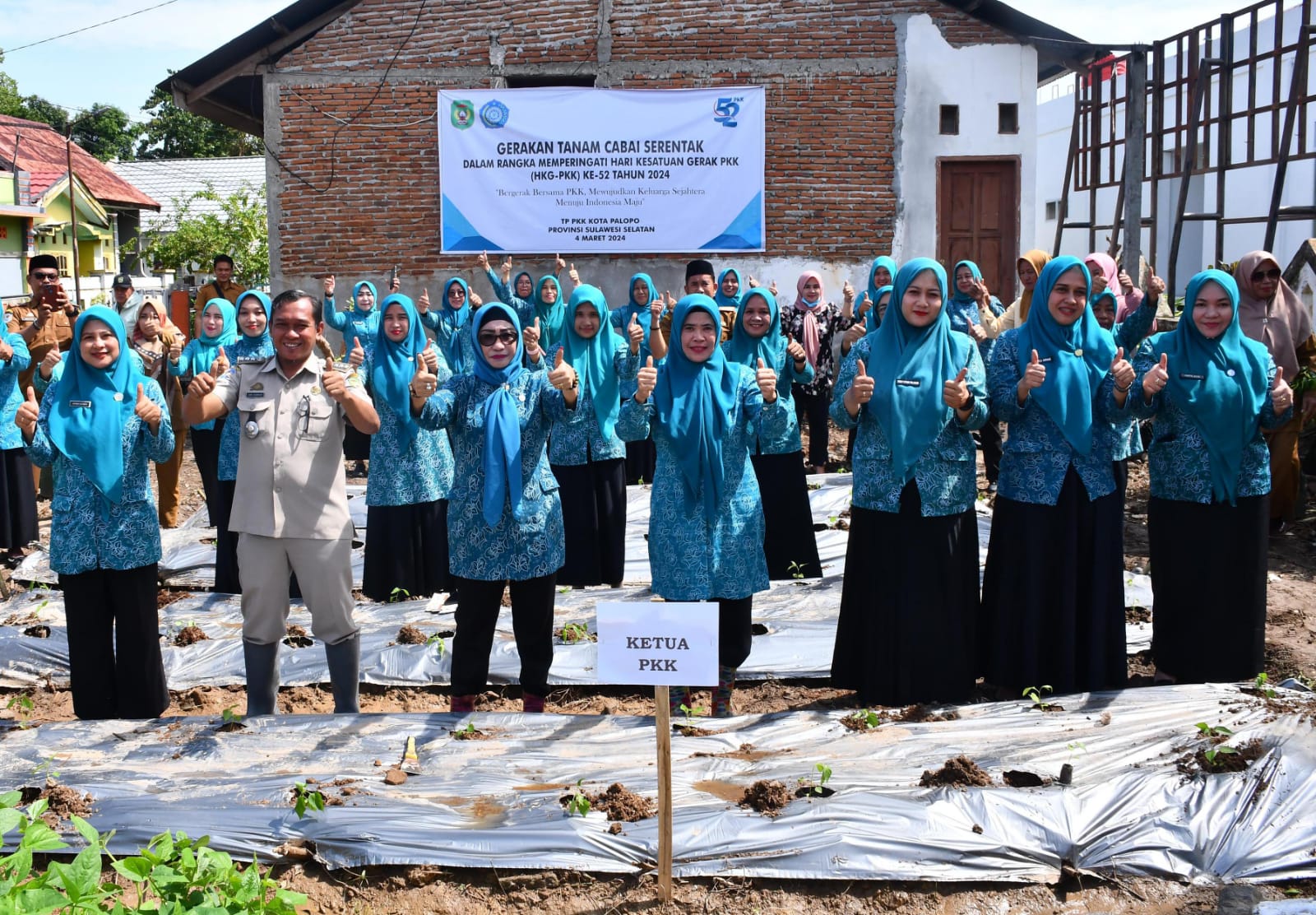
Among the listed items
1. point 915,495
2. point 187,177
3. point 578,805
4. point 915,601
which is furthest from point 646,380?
point 187,177

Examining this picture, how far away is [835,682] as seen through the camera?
460 centimetres

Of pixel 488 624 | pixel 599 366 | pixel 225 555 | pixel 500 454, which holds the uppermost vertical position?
pixel 599 366

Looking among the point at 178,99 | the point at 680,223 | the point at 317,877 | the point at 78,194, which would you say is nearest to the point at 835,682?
the point at 317,877

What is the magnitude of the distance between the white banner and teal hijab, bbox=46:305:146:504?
8.31 meters

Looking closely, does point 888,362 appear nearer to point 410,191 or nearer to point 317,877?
point 317,877

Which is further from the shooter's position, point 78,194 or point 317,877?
point 78,194

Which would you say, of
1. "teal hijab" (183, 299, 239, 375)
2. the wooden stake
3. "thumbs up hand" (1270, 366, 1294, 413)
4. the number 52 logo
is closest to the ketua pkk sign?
the wooden stake

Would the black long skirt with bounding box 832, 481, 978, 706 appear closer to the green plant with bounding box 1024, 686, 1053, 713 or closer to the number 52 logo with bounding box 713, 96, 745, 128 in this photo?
the green plant with bounding box 1024, 686, 1053, 713

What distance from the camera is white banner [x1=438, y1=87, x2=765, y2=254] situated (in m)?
12.3

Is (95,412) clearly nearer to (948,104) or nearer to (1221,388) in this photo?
(1221,388)

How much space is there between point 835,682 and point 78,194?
32.5 meters

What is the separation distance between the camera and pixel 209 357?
7.45 m

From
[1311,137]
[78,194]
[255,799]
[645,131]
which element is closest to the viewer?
[255,799]

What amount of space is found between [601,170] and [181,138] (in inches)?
2005
